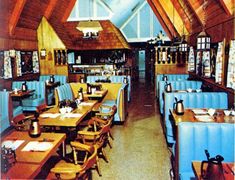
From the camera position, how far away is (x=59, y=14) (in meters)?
12.5

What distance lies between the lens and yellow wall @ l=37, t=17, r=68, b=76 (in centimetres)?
1158

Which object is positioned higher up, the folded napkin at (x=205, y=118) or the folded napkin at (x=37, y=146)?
the folded napkin at (x=205, y=118)

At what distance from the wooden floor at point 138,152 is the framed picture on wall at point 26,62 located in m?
4.87

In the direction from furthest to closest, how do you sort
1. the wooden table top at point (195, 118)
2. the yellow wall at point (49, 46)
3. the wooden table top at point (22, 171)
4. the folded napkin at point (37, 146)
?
the yellow wall at point (49, 46)
the wooden table top at point (195, 118)
the folded napkin at point (37, 146)
the wooden table top at point (22, 171)

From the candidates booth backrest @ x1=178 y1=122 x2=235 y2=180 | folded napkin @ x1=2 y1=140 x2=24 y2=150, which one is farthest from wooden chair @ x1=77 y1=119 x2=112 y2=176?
booth backrest @ x1=178 y1=122 x2=235 y2=180

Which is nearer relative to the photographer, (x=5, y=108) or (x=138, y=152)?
(x=138, y=152)

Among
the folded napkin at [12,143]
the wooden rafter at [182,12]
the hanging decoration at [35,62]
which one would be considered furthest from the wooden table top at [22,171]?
the hanging decoration at [35,62]

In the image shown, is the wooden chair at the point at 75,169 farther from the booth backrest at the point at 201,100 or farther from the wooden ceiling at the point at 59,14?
the wooden ceiling at the point at 59,14

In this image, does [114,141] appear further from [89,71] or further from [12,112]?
[89,71]

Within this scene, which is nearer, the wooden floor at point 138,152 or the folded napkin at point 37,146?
the folded napkin at point 37,146

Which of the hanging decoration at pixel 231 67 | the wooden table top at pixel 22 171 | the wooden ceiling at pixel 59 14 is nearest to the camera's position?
the wooden table top at pixel 22 171

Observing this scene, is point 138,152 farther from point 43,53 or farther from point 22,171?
point 43,53

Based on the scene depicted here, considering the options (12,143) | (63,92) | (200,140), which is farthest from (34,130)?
(63,92)

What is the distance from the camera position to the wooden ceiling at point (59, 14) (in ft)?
21.0
